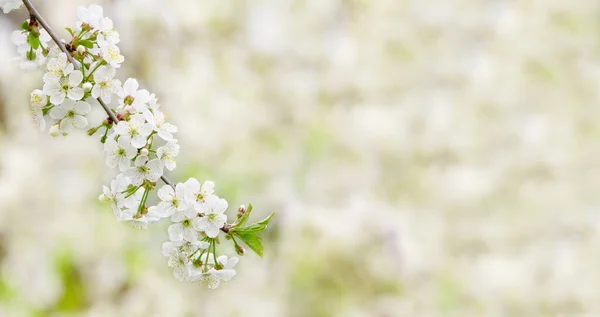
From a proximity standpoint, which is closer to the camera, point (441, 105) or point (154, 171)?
point (154, 171)

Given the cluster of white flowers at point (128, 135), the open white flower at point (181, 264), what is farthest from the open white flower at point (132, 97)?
the open white flower at point (181, 264)

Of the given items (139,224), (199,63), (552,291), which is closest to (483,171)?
(552,291)

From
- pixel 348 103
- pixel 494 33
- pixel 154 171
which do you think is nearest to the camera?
pixel 154 171

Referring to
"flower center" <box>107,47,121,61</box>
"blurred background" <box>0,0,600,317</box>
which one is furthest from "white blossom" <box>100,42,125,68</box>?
"blurred background" <box>0,0,600,317</box>

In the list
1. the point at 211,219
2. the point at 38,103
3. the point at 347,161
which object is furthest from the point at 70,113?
the point at 347,161

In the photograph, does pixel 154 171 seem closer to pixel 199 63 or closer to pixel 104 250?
pixel 104 250

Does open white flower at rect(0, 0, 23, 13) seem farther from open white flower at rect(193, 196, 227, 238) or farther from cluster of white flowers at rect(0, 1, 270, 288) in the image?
open white flower at rect(193, 196, 227, 238)

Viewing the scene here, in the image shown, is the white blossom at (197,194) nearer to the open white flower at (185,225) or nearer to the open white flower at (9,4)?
the open white flower at (185,225)
